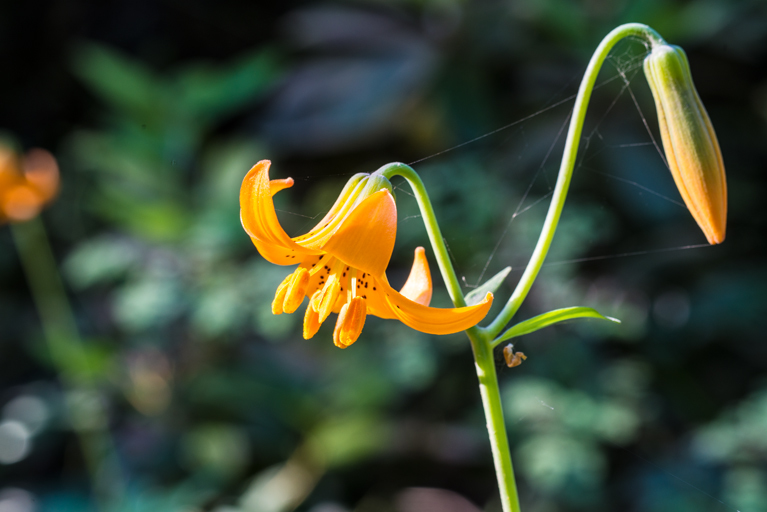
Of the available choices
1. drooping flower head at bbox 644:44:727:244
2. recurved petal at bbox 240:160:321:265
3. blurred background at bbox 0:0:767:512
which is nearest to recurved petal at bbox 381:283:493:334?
recurved petal at bbox 240:160:321:265

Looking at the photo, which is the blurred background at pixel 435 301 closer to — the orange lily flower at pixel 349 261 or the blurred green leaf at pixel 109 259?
the blurred green leaf at pixel 109 259

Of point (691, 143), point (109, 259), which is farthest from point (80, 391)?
point (691, 143)

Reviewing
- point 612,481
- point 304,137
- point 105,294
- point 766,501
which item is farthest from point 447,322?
point 105,294

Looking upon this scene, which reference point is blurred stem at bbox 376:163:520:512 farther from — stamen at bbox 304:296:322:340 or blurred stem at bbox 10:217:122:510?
blurred stem at bbox 10:217:122:510

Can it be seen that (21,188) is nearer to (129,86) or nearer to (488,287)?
(129,86)

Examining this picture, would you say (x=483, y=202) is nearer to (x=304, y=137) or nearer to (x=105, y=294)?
(x=304, y=137)

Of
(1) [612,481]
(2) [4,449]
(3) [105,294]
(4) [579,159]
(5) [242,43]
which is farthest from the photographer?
(5) [242,43]

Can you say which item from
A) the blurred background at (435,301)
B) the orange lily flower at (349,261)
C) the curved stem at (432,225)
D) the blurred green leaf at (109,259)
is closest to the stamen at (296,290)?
the orange lily flower at (349,261)
